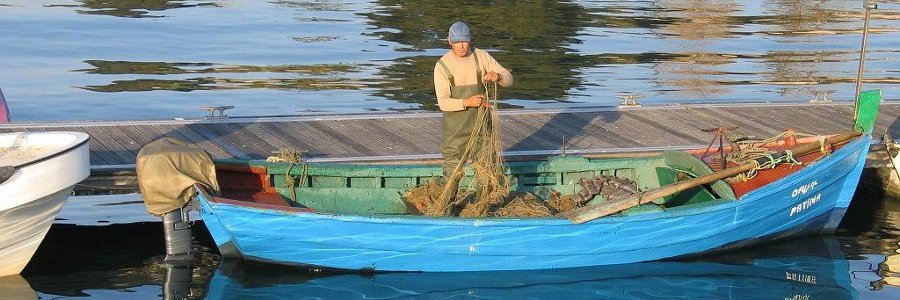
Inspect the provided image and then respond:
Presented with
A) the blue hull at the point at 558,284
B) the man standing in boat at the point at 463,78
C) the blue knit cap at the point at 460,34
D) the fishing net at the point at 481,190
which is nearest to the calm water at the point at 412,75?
the blue hull at the point at 558,284

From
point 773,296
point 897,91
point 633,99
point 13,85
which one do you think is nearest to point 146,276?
point 773,296

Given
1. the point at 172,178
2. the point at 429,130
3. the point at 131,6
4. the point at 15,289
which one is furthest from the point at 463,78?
the point at 131,6

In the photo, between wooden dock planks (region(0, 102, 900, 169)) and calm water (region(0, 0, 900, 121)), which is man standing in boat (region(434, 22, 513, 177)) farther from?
→ calm water (region(0, 0, 900, 121))

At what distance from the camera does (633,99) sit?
651 inches

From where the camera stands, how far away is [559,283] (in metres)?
12.0

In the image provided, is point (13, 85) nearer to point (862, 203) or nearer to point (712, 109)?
point (712, 109)

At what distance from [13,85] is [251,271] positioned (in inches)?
384

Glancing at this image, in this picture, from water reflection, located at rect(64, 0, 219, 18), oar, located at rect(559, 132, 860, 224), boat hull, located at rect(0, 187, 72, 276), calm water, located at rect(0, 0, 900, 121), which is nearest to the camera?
boat hull, located at rect(0, 187, 72, 276)

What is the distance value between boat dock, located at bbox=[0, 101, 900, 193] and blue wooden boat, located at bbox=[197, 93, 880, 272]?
831 mm

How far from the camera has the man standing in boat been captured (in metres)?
11.8

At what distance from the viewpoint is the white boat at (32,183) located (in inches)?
425

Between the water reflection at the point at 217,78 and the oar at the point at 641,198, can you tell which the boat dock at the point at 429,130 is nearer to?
the oar at the point at 641,198

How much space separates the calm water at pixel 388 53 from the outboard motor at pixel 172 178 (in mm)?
6722

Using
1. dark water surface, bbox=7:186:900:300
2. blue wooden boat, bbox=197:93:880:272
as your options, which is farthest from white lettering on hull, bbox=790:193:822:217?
dark water surface, bbox=7:186:900:300
